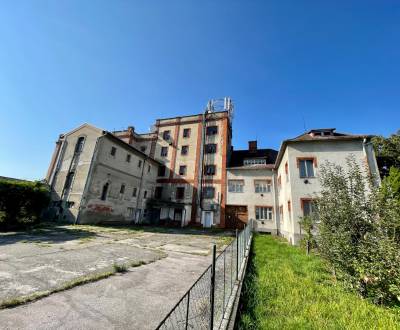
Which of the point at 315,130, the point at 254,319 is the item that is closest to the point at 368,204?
the point at 254,319

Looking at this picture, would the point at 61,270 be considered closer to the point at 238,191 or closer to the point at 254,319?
the point at 254,319

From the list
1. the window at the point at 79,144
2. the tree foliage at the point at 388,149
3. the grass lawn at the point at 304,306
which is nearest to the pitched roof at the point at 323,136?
the tree foliage at the point at 388,149

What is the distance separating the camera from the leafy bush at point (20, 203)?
12.3 m

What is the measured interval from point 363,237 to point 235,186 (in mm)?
18891

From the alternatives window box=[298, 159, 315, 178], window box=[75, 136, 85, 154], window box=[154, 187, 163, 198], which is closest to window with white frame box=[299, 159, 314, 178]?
window box=[298, 159, 315, 178]

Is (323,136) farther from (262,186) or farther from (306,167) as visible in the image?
(262,186)

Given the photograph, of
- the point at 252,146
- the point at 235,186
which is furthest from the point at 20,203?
the point at 252,146

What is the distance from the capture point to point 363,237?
542cm

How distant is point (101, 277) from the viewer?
5395mm

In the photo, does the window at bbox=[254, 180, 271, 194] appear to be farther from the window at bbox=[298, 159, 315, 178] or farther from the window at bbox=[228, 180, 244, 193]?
the window at bbox=[298, 159, 315, 178]

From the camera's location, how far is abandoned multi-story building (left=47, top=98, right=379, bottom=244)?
49.5 feet

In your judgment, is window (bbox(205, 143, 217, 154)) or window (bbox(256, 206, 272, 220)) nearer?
window (bbox(256, 206, 272, 220))

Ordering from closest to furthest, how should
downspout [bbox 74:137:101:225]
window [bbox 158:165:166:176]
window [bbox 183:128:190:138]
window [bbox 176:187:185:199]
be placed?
downspout [bbox 74:137:101:225]
window [bbox 176:187:185:199]
window [bbox 158:165:166:176]
window [bbox 183:128:190:138]

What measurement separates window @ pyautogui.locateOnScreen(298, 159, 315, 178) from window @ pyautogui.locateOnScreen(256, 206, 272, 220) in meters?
8.37
